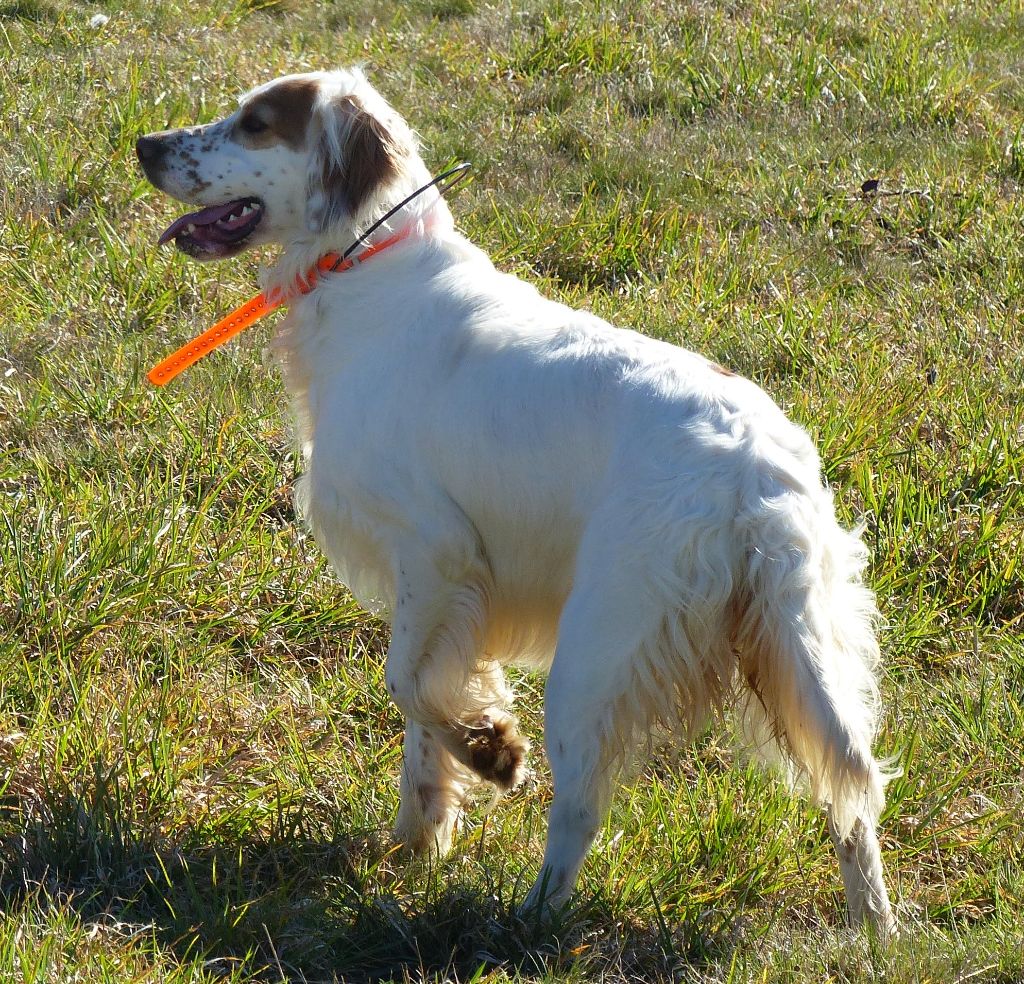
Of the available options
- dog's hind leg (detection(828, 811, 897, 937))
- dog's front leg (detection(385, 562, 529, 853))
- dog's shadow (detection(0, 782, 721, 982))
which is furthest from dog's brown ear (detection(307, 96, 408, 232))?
dog's hind leg (detection(828, 811, 897, 937))

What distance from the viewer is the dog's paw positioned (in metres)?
3.18

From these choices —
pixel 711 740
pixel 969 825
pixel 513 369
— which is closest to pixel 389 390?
pixel 513 369

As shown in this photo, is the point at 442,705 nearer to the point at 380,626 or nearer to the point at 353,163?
the point at 380,626

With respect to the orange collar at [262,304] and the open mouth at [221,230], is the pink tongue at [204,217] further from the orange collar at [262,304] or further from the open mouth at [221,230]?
the orange collar at [262,304]

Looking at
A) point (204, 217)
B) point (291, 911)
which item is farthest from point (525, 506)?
point (204, 217)

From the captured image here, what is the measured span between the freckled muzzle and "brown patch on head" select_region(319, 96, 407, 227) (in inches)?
7.7

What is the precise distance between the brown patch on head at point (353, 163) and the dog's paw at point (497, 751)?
1229 millimetres

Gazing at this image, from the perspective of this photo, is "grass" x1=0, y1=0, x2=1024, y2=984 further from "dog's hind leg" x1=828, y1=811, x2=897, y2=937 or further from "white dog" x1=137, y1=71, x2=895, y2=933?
"white dog" x1=137, y1=71, x2=895, y2=933

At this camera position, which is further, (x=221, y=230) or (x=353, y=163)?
(x=221, y=230)

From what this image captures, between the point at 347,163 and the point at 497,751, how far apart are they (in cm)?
140

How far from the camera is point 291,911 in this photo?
8.88 ft

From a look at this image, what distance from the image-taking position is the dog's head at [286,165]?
321 cm

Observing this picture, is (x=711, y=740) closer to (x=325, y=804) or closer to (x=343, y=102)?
(x=325, y=804)

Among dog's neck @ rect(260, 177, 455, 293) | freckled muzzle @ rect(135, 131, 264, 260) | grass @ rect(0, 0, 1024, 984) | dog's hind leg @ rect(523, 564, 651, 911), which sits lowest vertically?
grass @ rect(0, 0, 1024, 984)
